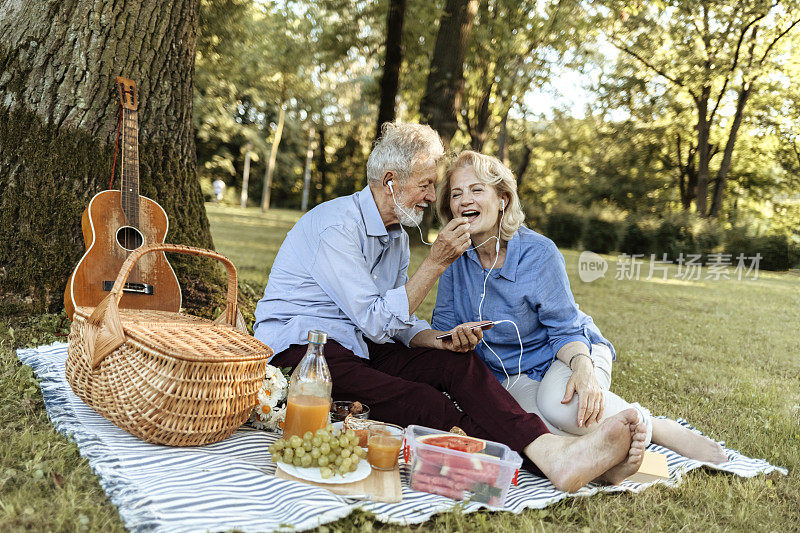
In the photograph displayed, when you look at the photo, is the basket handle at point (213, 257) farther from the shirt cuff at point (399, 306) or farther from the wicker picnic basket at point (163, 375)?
the shirt cuff at point (399, 306)

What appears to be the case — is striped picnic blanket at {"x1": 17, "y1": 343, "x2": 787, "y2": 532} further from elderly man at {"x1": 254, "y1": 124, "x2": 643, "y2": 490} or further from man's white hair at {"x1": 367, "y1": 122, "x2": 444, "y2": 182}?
man's white hair at {"x1": 367, "y1": 122, "x2": 444, "y2": 182}

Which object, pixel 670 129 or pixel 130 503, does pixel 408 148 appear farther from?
pixel 670 129

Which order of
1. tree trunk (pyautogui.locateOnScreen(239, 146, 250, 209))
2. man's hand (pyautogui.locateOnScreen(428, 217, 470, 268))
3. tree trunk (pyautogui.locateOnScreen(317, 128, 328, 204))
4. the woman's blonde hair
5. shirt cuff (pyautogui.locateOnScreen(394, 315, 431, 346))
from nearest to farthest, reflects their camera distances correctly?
1. man's hand (pyautogui.locateOnScreen(428, 217, 470, 268))
2. the woman's blonde hair
3. shirt cuff (pyautogui.locateOnScreen(394, 315, 431, 346))
4. tree trunk (pyautogui.locateOnScreen(239, 146, 250, 209))
5. tree trunk (pyautogui.locateOnScreen(317, 128, 328, 204))

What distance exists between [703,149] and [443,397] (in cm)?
1145

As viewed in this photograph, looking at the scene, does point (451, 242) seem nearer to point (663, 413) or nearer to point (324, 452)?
point (324, 452)

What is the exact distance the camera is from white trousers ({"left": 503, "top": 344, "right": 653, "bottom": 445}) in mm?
2643

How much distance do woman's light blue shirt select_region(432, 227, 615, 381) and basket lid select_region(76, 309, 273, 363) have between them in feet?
3.63

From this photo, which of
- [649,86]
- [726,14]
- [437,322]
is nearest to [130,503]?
[437,322]

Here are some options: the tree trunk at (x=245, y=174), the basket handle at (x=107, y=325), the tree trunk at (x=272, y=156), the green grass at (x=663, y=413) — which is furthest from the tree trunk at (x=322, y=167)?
the basket handle at (x=107, y=325)

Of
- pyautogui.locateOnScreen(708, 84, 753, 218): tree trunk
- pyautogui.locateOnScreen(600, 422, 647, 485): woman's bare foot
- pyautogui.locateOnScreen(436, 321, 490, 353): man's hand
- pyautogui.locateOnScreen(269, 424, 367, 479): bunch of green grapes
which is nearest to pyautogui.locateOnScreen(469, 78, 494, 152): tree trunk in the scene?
pyautogui.locateOnScreen(708, 84, 753, 218): tree trunk

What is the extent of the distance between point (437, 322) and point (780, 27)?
7.67 meters

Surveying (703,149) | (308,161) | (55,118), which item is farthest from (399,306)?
(308,161)

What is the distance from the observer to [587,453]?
2301 mm

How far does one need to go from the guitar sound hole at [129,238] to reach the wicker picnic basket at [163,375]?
4.17 feet
